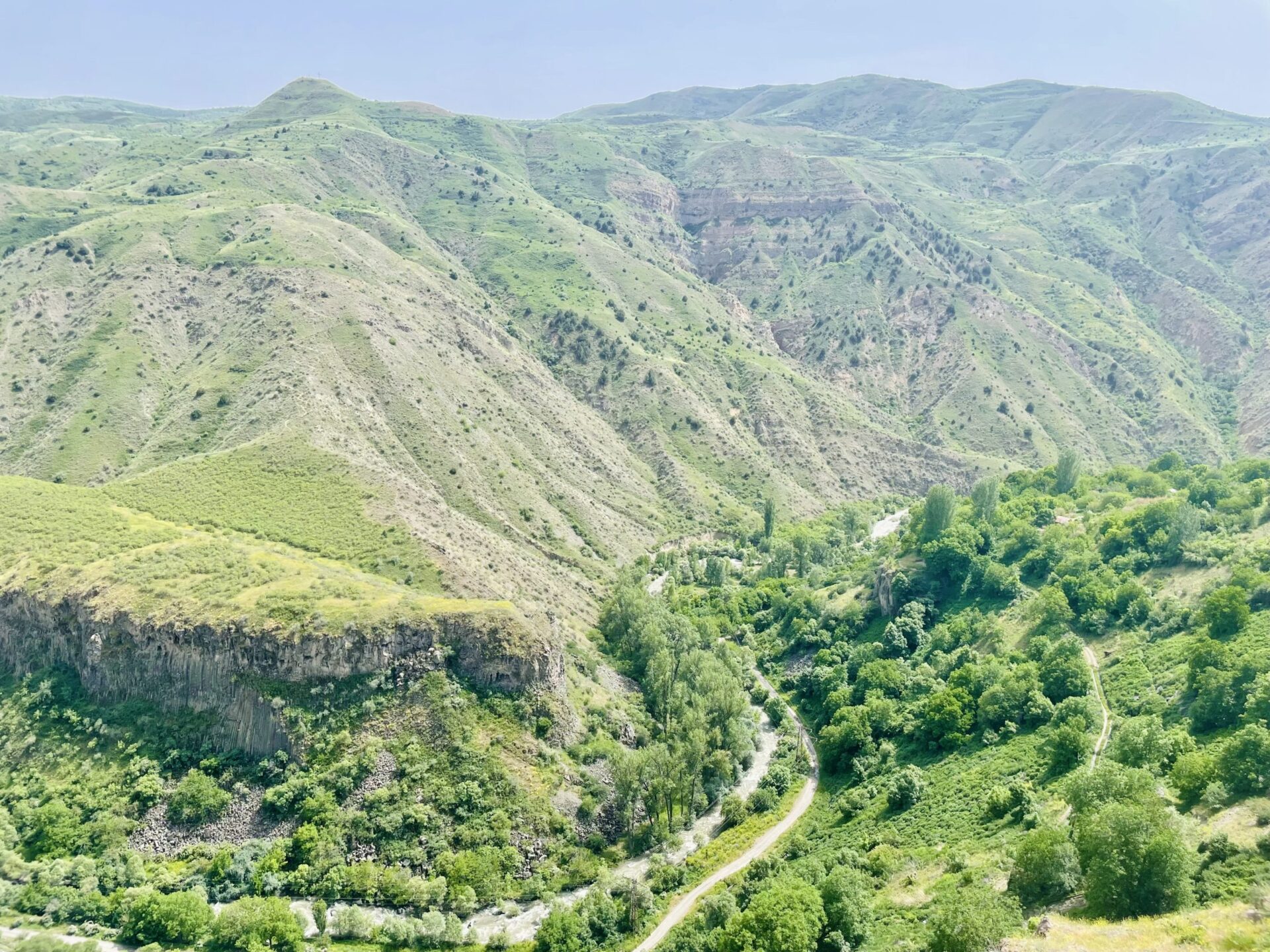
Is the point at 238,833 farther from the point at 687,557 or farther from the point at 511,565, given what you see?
the point at 687,557

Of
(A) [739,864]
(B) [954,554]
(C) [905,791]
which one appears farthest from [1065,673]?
(A) [739,864]

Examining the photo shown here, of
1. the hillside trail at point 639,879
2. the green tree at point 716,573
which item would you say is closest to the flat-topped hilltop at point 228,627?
the hillside trail at point 639,879

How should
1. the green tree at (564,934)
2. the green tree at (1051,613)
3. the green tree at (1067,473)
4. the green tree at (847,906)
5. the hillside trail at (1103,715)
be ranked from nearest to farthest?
the green tree at (847,906) < the green tree at (564,934) < the hillside trail at (1103,715) < the green tree at (1051,613) < the green tree at (1067,473)

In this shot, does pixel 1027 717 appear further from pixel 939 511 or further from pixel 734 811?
pixel 939 511

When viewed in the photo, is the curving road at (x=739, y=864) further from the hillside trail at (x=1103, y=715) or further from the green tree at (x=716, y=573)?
the green tree at (x=716, y=573)

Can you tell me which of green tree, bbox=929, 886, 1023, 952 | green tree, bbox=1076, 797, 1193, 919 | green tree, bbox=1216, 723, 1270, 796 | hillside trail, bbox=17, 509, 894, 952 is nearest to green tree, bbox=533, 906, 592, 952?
hillside trail, bbox=17, 509, 894, 952

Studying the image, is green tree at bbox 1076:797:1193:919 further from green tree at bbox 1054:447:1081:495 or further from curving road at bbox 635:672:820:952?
green tree at bbox 1054:447:1081:495
